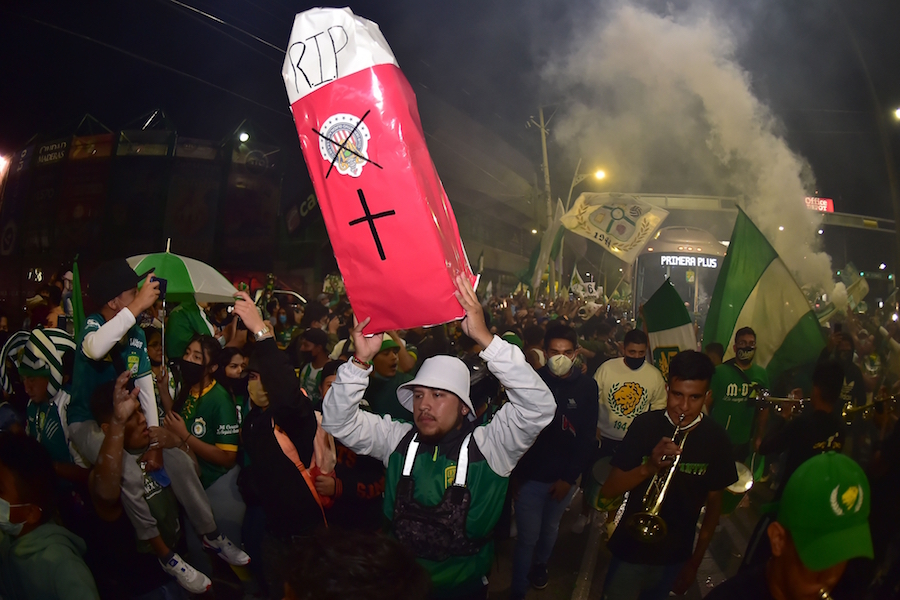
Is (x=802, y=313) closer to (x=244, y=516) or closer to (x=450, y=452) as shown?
(x=450, y=452)

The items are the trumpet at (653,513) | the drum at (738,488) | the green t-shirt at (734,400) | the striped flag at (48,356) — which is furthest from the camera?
the green t-shirt at (734,400)

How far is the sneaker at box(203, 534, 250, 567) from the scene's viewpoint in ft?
12.7

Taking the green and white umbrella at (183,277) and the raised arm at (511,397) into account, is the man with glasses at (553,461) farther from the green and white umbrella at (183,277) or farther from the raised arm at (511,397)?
the green and white umbrella at (183,277)

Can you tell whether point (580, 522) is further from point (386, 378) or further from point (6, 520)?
point (6, 520)

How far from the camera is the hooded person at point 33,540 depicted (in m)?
2.19

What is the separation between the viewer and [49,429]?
380 centimetres

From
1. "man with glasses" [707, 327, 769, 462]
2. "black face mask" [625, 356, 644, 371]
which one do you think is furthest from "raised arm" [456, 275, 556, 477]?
"man with glasses" [707, 327, 769, 462]

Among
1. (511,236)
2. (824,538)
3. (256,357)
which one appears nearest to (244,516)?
(256,357)

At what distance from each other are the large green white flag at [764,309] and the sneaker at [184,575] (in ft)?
17.0

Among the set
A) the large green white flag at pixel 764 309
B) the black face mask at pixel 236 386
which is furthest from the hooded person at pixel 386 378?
the large green white flag at pixel 764 309

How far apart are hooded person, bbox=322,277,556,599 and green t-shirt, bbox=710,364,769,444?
3832 mm

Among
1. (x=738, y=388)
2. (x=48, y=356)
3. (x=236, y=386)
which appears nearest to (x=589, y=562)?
(x=738, y=388)

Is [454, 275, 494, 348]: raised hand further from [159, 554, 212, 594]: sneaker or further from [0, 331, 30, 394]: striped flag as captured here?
[0, 331, 30, 394]: striped flag

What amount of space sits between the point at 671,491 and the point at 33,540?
2917 millimetres
